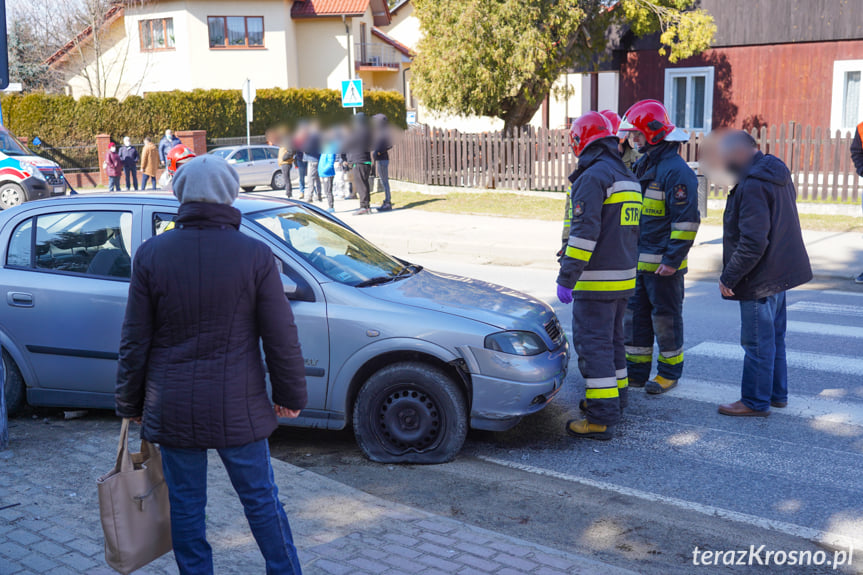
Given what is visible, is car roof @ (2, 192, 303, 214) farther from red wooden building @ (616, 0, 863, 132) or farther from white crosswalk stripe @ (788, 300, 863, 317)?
red wooden building @ (616, 0, 863, 132)

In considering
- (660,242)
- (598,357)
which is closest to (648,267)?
(660,242)

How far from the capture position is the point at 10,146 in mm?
20938

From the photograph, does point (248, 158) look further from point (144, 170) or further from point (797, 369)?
point (797, 369)

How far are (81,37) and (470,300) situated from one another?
39.9 m

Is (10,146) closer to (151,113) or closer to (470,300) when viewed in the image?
(151,113)

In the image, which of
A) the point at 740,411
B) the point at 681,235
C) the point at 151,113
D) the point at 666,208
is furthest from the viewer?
the point at 151,113

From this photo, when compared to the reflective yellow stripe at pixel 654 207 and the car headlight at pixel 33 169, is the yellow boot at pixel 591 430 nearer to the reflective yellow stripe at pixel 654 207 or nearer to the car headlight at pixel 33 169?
the reflective yellow stripe at pixel 654 207

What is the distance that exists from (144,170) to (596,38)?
1311 cm

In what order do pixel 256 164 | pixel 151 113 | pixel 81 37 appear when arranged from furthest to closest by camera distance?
1. pixel 81 37
2. pixel 151 113
3. pixel 256 164

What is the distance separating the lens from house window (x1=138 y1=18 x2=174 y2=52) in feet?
134

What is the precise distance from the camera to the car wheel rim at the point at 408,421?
4996 millimetres

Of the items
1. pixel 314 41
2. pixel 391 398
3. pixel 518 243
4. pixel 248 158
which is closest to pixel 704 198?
pixel 518 243

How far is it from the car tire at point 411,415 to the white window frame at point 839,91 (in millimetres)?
19013

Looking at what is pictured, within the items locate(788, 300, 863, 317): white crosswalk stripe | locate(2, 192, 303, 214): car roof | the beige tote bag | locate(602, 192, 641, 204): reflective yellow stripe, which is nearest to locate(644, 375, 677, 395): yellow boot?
locate(602, 192, 641, 204): reflective yellow stripe
